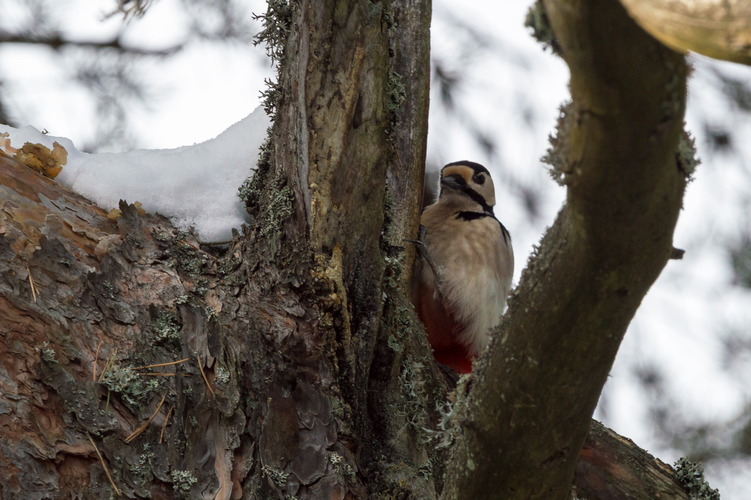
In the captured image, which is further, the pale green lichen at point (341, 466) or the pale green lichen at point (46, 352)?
the pale green lichen at point (341, 466)

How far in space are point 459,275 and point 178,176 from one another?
1.41 metres

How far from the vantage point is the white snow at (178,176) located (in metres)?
1.90

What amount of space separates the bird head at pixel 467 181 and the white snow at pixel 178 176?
4.31ft

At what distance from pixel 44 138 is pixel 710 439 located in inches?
134

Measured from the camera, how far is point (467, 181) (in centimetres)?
330

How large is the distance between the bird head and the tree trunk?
57.3 inches

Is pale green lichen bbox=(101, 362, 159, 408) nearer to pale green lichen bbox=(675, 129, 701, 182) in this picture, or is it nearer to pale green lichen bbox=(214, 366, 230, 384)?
pale green lichen bbox=(214, 366, 230, 384)

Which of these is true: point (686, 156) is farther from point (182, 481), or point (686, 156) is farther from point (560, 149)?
point (182, 481)

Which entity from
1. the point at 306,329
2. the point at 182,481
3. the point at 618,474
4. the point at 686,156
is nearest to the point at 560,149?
the point at 686,156

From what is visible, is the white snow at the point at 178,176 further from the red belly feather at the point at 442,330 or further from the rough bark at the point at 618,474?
the rough bark at the point at 618,474

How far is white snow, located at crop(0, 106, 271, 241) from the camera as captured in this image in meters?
1.90

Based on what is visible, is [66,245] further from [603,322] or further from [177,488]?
[603,322]

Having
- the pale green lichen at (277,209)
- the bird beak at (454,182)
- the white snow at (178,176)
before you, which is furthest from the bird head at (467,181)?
Answer: the pale green lichen at (277,209)

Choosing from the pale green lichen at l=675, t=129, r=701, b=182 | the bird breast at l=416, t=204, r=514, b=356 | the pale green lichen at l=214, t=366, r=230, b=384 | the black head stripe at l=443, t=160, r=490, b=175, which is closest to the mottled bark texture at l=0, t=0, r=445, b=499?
the pale green lichen at l=214, t=366, r=230, b=384
